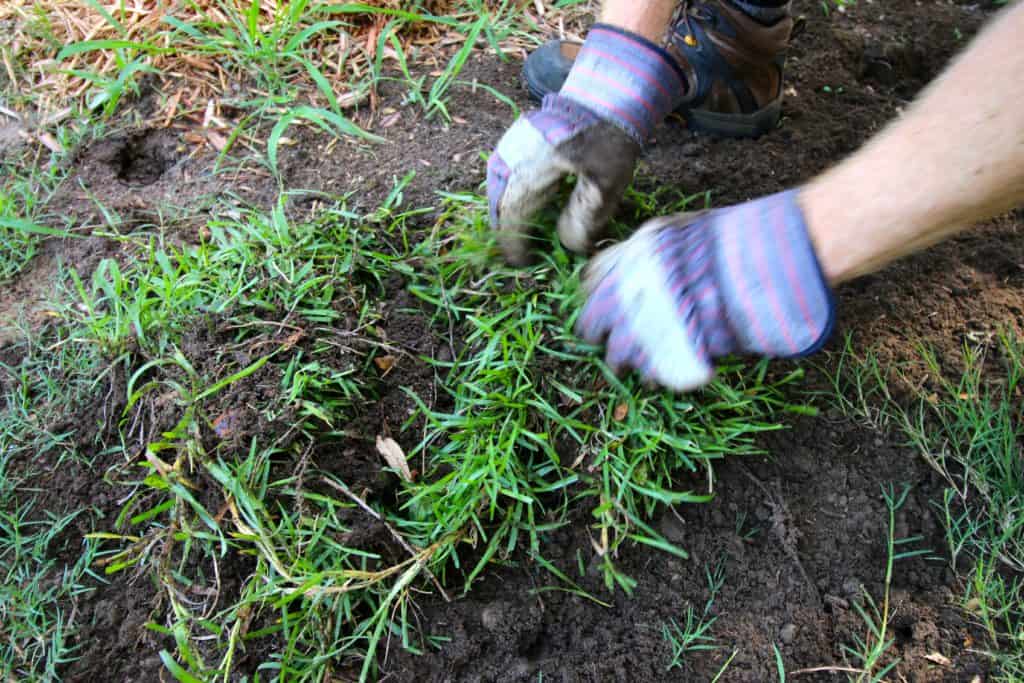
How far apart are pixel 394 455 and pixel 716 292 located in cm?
76

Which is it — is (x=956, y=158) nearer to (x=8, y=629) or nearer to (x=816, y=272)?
(x=816, y=272)

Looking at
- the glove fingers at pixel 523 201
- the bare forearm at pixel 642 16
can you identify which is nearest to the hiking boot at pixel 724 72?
the bare forearm at pixel 642 16

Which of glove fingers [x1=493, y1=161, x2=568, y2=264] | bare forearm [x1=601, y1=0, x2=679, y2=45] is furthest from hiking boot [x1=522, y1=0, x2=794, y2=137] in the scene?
glove fingers [x1=493, y1=161, x2=568, y2=264]

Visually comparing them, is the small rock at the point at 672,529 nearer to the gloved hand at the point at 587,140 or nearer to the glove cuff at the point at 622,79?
the gloved hand at the point at 587,140

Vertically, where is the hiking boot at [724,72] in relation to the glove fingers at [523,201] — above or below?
above

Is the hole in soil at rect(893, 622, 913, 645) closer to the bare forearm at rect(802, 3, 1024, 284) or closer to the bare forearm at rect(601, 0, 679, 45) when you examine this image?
the bare forearm at rect(802, 3, 1024, 284)

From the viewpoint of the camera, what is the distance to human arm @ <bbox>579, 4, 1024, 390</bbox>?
0.99 meters

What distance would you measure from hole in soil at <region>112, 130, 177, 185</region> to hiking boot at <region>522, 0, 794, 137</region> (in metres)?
1.15

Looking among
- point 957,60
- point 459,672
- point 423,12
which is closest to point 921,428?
point 957,60

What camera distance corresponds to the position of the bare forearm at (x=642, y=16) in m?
1.64

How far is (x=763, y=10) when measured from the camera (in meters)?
1.98

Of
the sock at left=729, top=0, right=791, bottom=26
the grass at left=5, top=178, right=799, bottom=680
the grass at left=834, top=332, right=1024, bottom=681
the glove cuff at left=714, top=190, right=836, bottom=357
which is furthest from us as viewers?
the sock at left=729, top=0, right=791, bottom=26

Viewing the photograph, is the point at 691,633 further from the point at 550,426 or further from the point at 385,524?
the point at 385,524

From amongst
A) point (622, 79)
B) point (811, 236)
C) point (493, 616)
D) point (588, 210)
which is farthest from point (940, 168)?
point (493, 616)
